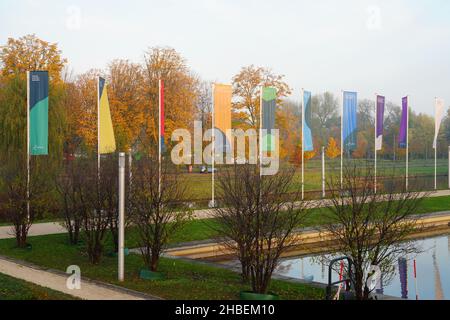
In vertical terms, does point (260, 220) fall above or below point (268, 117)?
below

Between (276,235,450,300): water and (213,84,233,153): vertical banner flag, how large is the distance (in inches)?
403

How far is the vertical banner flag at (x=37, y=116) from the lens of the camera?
21.3 m

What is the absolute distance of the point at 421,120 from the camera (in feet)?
262

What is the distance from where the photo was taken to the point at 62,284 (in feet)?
40.8

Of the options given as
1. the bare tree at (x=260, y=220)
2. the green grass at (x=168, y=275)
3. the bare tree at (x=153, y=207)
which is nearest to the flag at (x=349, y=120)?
the green grass at (x=168, y=275)

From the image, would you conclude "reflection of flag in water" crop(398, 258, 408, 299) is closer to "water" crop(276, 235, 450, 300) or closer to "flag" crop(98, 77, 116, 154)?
"water" crop(276, 235, 450, 300)

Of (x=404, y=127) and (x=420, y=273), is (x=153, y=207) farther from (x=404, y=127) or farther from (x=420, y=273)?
(x=404, y=127)

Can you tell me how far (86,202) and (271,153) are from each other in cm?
1311

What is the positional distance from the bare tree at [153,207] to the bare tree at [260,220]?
2.47 metres

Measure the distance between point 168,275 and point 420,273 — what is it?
7.33m

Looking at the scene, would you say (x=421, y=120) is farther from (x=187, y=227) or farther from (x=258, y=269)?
(x=258, y=269)

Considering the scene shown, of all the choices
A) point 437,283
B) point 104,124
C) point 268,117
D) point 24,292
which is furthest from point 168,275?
point 268,117

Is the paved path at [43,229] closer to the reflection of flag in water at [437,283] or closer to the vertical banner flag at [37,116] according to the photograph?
the vertical banner flag at [37,116]

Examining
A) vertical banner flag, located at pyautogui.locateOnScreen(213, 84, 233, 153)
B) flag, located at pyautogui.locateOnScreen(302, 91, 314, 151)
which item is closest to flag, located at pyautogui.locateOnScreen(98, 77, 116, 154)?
vertical banner flag, located at pyautogui.locateOnScreen(213, 84, 233, 153)
